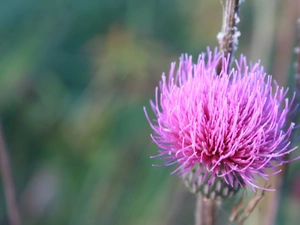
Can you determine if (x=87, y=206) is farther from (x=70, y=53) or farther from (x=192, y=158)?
(x=192, y=158)

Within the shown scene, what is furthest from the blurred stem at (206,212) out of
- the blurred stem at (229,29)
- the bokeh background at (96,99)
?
the bokeh background at (96,99)

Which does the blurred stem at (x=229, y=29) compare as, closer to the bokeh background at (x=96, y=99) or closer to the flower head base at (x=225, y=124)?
the flower head base at (x=225, y=124)

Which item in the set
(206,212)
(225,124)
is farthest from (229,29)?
(206,212)

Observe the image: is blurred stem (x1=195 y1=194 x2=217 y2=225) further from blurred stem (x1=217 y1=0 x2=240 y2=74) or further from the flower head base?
blurred stem (x1=217 y1=0 x2=240 y2=74)

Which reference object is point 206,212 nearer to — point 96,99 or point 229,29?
point 229,29

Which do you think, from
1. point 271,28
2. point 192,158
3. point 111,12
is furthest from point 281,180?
point 111,12
